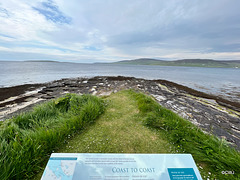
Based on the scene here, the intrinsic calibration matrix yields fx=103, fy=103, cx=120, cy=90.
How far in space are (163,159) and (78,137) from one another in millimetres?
2556

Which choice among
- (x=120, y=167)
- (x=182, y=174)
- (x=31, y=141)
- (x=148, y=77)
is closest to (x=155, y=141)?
(x=182, y=174)

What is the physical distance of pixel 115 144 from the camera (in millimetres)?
3127

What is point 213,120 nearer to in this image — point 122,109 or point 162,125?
point 162,125

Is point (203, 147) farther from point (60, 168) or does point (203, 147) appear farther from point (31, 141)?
point (31, 141)

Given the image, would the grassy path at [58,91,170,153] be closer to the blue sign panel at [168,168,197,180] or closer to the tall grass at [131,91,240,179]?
the tall grass at [131,91,240,179]

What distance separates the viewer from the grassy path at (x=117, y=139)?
2936 mm

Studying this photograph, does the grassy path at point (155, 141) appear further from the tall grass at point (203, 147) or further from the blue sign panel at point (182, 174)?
the blue sign panel at point (182, 174)

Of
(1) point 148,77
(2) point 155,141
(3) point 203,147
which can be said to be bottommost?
(1) point 148,77

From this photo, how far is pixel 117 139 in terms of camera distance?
336 cm

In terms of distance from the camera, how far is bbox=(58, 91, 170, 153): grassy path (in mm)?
2936

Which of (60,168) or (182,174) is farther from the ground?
(60,168)

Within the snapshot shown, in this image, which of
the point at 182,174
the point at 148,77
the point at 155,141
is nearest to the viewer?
the point at 182,174

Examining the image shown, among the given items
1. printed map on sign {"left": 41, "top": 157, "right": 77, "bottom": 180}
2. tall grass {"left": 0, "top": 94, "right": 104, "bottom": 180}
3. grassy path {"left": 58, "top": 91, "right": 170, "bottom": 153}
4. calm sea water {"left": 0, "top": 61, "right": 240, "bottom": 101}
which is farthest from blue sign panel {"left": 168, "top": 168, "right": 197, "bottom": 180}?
calm sea water {"left": 0, "top": 61, "right": 240, "bottom": 101}

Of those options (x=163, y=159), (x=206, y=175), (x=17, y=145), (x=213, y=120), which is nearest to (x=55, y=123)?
(x=17, y=145)
